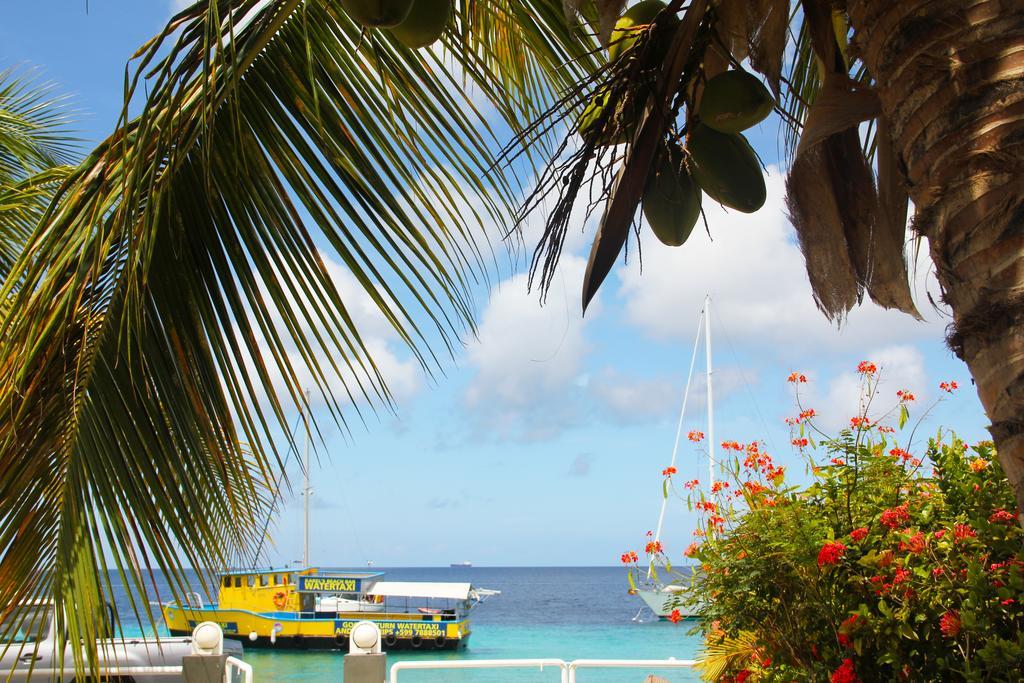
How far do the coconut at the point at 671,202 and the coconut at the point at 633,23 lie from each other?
0.91 ft

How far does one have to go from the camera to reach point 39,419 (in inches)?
95.0

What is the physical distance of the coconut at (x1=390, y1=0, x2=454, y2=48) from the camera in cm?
154

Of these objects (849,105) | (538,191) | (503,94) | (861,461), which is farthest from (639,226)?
(861,461)

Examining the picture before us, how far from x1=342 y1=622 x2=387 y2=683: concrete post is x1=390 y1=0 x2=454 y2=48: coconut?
513 cm

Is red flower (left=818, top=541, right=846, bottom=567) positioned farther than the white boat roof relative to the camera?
No

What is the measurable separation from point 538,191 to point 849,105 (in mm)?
588

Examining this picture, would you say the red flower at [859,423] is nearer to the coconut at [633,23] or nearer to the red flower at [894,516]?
the red flower at [894,516]

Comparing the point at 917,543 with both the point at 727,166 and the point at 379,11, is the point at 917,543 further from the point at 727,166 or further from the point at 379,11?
the point at 379,11

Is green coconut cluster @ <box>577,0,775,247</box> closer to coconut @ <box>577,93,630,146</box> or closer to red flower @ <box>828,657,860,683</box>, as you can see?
coconut @ <box>577,93,630,146</box>

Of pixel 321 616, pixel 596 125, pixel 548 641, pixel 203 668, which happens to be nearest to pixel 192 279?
pixel 596 125

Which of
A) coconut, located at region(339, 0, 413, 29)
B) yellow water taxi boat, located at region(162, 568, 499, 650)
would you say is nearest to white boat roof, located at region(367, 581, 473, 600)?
yellow water taxi boat, located at region(162, 568, 499, 650)

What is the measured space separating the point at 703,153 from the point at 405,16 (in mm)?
633

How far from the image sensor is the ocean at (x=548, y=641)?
30.2m

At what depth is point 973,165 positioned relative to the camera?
1239 millimetres
